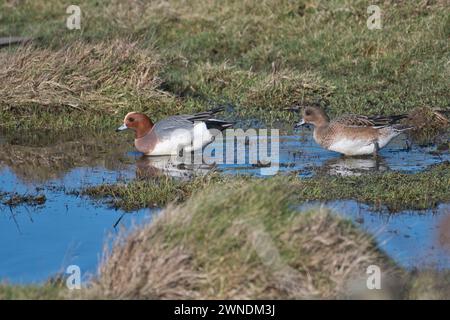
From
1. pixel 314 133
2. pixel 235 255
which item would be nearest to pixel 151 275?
pixel 235 255

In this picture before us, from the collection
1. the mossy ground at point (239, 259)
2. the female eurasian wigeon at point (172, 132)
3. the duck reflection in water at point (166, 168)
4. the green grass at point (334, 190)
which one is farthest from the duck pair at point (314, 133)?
the mossy ground at point (239, 259)

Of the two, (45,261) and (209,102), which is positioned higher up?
(209,102)

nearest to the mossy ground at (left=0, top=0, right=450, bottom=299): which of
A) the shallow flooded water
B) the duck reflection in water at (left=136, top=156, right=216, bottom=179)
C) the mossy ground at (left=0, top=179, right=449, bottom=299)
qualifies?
the mossy ground at (left=0, top=179, right=449, bottom=299)

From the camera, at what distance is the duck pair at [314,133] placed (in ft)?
29.5

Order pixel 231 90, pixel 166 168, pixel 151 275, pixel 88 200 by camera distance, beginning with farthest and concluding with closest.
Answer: pixel 231 90 → pixel 166 168 → pixel 88 200 → pixel 151 275

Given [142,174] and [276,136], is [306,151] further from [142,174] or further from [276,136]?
[142,174]

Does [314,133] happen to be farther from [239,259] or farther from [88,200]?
[239,259]

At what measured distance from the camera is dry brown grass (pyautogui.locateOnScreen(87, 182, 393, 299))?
200 inches

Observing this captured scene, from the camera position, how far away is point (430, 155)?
8.84m

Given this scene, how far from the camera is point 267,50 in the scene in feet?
41.6

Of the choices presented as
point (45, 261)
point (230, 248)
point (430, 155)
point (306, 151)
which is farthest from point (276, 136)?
point (230, 248)

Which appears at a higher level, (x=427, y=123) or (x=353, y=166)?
(x=427, y=123)

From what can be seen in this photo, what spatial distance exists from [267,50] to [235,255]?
7797mm
